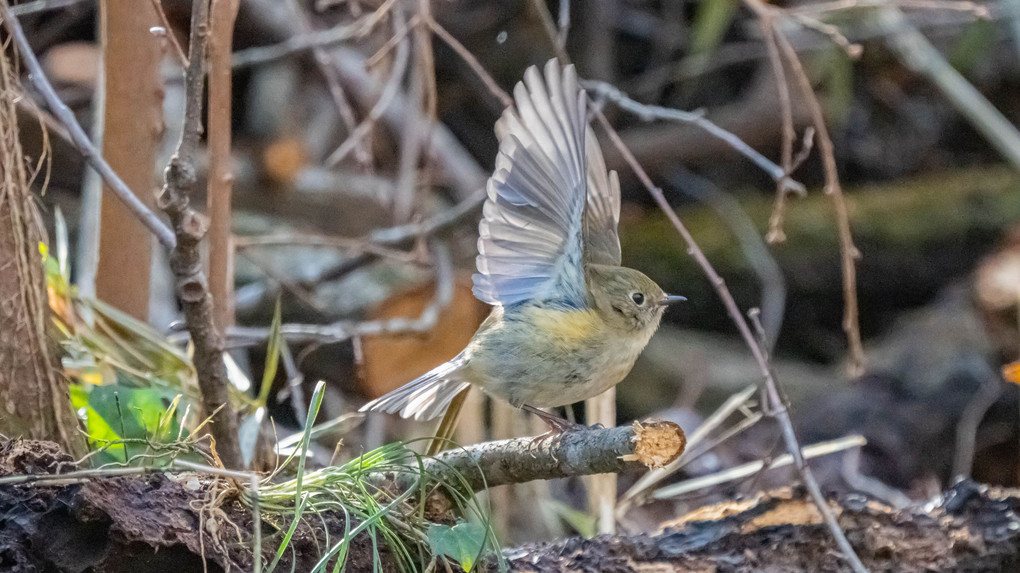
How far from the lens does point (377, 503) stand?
1.62m

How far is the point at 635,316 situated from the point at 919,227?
3.29m

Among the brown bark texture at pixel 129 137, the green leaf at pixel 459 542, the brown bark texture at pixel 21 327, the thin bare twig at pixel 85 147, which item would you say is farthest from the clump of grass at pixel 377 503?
the brown bark texture at pixel 129 137

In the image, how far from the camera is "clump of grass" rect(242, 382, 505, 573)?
1529 millimetres

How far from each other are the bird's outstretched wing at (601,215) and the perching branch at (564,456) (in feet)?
2.37

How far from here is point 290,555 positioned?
60.0 inches

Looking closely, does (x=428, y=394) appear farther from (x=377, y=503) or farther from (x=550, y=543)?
(x=377, y=503)

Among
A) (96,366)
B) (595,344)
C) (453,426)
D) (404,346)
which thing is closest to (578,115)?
(595,344)

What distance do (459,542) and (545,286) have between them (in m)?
0.70

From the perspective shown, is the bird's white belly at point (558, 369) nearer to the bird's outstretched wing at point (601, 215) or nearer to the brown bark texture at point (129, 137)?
the bird's outstretched wing at point (601, 215)

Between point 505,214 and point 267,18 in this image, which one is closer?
point 505,214

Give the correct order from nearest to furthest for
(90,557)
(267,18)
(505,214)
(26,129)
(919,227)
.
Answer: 1. (90,557)
2. (505,214)
3. (26,129)
4. (267,18)
5. (919,227)

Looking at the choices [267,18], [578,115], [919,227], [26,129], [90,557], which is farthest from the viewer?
[919,227]

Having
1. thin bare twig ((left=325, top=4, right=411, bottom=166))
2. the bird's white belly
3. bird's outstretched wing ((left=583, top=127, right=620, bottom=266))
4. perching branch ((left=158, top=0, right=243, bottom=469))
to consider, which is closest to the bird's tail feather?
the bird's white belly

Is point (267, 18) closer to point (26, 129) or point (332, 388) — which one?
point (26, 129)
